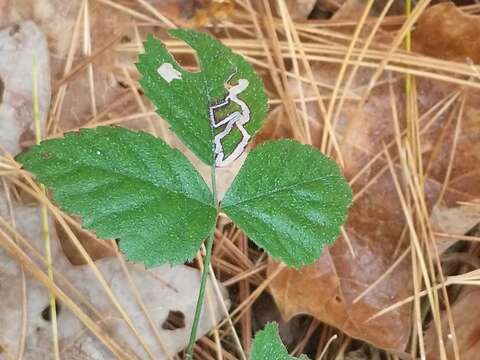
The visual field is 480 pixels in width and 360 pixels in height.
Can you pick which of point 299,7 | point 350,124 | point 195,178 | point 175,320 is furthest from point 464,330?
point 299,7

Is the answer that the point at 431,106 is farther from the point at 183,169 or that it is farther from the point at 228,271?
the point at 183,169

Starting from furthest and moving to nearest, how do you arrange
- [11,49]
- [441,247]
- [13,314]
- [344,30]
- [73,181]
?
[344,30] < [441,247] < [11,49] < [13,314] < [73,181]

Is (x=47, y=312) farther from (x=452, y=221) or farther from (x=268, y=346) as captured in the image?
(x=452, y=221)

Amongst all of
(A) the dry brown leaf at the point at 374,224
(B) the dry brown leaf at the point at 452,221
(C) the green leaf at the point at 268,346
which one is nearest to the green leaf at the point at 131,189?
(C) the green leaf at the point at 268,346

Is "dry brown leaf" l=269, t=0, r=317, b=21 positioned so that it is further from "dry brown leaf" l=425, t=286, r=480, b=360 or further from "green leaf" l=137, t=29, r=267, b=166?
"dry brown leaf" l=425, t=286, r=480, b=360

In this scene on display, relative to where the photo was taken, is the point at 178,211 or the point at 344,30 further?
the point at 344,30

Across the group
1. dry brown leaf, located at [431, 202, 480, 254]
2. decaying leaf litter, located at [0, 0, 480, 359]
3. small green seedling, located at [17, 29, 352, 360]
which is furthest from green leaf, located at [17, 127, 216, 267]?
dry brown leaf, located at [431, 202, 480, 254]

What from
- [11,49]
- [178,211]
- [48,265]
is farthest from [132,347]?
[11,49]
